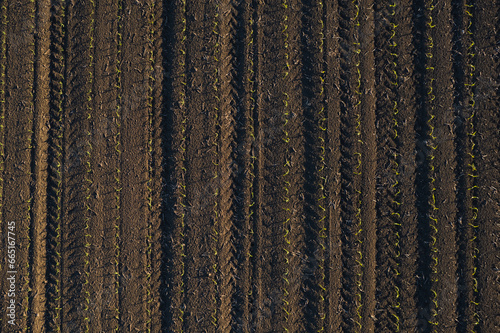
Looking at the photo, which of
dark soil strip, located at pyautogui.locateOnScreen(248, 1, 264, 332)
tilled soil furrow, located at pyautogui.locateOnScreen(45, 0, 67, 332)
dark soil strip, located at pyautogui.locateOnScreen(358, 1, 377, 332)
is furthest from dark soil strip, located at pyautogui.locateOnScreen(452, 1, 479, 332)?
tilled soil furrow, located at pyautogui.locateOnScreen(45, 0, 67, 332)

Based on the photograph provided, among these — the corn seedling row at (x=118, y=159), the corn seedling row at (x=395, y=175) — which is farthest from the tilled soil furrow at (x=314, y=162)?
the corn seedling row at (x=118, y=159)

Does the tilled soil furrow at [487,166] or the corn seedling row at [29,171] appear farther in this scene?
the corn seedling row at [29,171]

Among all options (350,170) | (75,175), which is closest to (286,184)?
(350,170)

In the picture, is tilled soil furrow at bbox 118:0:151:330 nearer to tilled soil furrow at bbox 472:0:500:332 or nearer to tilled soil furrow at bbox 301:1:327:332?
tilled soil furrow at bbox 301:1:327:332

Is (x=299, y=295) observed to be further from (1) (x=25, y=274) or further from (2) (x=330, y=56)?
(1) (x=25, y=274)

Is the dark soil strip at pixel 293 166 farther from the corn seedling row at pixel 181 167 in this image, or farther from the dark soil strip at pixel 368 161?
the corn seedling row at pixel 181 167

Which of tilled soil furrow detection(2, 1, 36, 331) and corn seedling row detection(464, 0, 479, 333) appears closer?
corn seedling row detection(464, 0, 479, 333)
